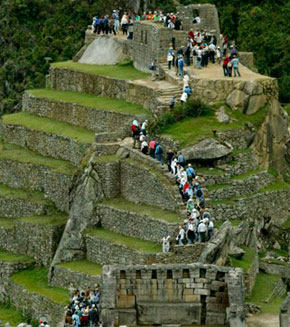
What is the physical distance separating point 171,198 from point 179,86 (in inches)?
391

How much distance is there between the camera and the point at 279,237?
92.9m

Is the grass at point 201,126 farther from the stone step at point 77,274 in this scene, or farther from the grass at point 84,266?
the stone step at point 77,274

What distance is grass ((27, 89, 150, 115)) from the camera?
9806 centimetres

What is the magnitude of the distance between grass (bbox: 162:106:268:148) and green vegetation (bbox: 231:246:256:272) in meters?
6.39

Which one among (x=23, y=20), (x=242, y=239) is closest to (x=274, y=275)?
(x=242, y=239)

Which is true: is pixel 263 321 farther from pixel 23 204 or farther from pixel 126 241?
pixel 23 204

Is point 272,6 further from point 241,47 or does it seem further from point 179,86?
point 179,86

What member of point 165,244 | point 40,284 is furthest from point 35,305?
point 165,244

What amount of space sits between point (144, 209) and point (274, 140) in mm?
10208

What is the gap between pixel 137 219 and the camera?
88938 millimetres

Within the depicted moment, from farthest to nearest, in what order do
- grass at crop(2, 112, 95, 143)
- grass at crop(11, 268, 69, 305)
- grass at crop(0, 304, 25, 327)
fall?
1. grass at crop(2, 112, 95, 143)
2. grass at crop(0, 304, 25, 327)
3. grass at crop(11, 268, 69, 305)

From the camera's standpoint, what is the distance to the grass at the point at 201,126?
92.4 meters

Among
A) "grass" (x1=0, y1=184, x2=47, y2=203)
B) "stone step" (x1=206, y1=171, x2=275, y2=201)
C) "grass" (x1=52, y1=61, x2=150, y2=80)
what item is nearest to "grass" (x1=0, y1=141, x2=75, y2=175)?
"grass" (x1=0, y1=184, x2=47, y2=203)

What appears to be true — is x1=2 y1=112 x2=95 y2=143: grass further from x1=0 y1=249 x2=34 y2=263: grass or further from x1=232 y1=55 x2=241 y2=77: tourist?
x1=232 y1=55 x2=241 y2=77: tourist
